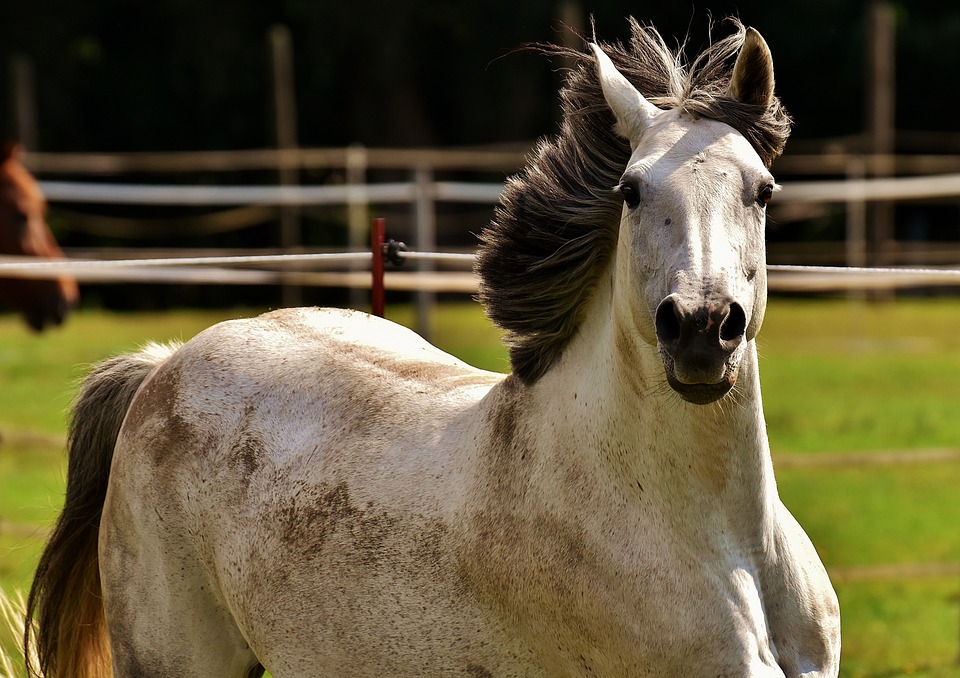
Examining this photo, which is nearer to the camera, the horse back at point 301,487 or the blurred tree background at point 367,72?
the horse back at point 301,487

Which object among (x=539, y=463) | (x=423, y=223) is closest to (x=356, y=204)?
(x=423, y=223)

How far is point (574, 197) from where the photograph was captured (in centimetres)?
280

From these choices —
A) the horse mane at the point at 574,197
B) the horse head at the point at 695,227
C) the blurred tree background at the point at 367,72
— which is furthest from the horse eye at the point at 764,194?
the blurred tree background at the point at 367,72

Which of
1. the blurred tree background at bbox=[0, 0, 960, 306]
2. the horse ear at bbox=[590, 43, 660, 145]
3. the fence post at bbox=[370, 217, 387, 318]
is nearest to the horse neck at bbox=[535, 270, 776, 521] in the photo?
the horse ear at bbox=[590, 43, 660, 145]

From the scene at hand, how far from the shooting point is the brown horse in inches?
416

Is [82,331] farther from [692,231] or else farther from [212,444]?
[692,231]

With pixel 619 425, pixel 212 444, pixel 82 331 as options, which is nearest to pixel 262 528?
pixel 212 444

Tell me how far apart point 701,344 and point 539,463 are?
2.05 feet

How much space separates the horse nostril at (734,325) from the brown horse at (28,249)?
882 cm

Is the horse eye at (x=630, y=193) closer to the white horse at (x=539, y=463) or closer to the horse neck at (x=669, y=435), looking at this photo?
the white horse at (x=539, y=463)

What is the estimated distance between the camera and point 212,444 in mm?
3328

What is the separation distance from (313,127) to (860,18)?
10.8 metres

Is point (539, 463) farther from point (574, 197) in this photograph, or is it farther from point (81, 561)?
point (81, 561)

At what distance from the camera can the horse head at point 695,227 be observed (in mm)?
2328
